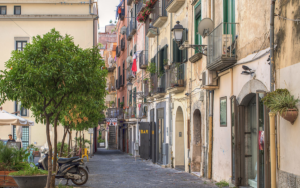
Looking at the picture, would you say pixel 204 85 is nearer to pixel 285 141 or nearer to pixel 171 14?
pixel 285 141

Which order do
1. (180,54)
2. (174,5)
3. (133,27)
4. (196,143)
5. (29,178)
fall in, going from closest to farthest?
1. (29,178)
2. (196,143)
3. (174,5)
4. (180,54)
5. (133,27)

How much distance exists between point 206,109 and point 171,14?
7651 millimetres

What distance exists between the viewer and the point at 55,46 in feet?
32.1

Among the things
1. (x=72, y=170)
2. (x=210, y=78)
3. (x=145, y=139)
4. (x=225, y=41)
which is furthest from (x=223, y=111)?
(x=145, y=139)

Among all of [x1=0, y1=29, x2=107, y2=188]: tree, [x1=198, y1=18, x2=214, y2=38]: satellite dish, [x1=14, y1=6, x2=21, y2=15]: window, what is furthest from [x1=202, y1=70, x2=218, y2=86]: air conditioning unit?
[x1=14, y1=6, x2=21, y2=15]: window

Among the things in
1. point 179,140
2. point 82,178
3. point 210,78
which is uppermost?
point 210,78

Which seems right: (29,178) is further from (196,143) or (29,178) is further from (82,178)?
(196,143)

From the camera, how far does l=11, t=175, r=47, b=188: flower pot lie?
31.4 feet

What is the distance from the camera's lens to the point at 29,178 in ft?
31.7

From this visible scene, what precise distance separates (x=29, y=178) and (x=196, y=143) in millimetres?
7831

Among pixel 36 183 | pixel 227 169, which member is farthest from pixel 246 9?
pixel 36 183

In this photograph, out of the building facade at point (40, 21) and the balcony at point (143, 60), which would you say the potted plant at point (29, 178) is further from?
the building facade at point (40, 21)

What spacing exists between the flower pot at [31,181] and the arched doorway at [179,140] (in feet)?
31.2

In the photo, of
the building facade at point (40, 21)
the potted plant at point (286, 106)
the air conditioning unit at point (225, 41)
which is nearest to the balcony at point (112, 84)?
the building facade at point (40, 21)
